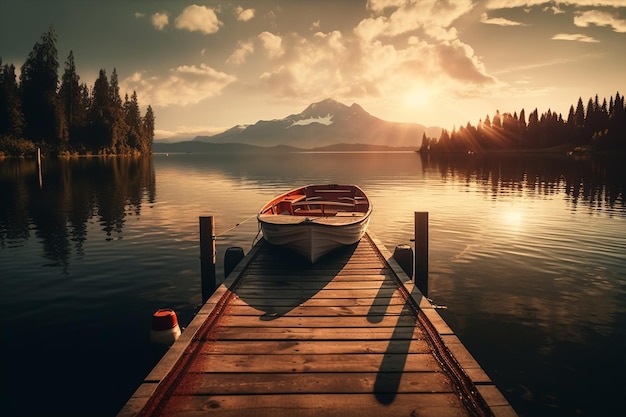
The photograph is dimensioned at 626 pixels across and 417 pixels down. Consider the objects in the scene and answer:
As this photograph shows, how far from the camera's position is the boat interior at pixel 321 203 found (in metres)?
17.1

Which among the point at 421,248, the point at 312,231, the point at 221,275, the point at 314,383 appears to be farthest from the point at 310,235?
the point at 314,383

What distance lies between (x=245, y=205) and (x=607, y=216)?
25.9 meters

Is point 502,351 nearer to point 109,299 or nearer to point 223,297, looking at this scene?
point 223,297

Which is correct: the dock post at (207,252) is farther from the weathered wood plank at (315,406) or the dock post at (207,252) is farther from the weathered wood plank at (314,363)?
the weathered wood plank at (315,406)

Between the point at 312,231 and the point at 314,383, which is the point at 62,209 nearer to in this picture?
the point at 312,231

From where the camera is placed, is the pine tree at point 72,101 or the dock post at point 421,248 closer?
the dock post at point 421,248

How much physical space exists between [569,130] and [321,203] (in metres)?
181

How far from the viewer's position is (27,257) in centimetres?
1666

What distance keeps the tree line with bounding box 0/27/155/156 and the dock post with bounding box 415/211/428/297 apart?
333 feet

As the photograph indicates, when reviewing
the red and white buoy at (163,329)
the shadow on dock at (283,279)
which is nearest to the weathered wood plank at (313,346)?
the shadow on dock at (283,279)

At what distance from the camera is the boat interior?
17094 mm

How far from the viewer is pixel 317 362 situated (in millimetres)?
6480

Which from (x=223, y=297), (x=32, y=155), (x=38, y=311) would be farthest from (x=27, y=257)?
(x=32, y=155)

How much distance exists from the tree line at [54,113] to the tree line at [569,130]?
155350mm
